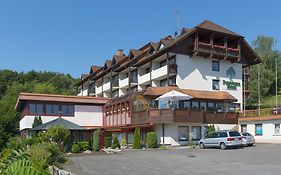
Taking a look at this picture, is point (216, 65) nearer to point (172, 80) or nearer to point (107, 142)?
point (172, 80)

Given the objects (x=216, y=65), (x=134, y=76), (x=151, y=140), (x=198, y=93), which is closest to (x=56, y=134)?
(x=151, y=140)

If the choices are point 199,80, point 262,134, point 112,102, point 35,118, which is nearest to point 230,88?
point 199,80

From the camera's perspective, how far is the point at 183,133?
1495 inches

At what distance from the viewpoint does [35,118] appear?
4388 cm

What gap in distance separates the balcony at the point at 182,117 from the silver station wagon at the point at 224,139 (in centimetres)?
418

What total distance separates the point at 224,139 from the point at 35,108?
24.1 m

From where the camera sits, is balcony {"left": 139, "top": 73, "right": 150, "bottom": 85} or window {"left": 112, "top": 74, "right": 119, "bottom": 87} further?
window {"left": 112, "top": 74, "right": 119, "bottom": 87}

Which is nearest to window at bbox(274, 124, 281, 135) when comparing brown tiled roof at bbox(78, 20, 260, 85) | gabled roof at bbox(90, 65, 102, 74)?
brown tiled roof at bbox(78, 20, 260, 85)

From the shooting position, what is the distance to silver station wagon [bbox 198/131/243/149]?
102 ft

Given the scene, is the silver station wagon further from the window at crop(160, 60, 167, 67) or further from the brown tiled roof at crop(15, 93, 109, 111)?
the brown tiled roof at crop(15, 93, 109, 111)

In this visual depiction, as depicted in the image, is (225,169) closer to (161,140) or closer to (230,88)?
(161,140)

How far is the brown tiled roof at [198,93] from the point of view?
39.7 metres

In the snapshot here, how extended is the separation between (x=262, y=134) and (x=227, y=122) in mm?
3773

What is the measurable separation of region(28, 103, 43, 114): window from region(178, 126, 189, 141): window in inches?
701
